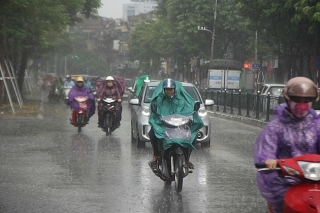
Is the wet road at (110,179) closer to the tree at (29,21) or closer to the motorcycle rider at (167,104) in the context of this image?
the motorcycle rider at (167,104)

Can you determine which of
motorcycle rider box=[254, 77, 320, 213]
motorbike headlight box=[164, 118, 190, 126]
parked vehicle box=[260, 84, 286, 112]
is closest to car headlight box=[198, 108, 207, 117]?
motorbike headlight box=[164, 118, 190, 126]

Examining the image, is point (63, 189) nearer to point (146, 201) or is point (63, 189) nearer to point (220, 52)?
point (146, 201)

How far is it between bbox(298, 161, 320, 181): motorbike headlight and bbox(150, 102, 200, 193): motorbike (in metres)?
5.55

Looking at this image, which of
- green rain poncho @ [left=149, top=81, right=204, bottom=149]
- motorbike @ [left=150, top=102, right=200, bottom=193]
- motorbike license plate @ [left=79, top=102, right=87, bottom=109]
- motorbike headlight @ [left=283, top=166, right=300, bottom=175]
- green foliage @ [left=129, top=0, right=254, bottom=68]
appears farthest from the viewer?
green foliage @ [left=129, top=0, right=254, bottom=68]

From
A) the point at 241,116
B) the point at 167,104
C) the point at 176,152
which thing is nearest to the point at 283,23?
the point at 241,116

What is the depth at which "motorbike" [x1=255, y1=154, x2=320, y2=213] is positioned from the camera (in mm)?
5656

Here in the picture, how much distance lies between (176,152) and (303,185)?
5.65m

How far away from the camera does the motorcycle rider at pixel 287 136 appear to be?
20.5ft

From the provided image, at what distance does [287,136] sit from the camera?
21.2 feet

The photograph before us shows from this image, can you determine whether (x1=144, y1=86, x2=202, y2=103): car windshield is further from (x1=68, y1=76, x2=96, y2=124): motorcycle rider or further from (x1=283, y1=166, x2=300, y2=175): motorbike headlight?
(x1=283, y1=166, x2=300, y2=175): motorbike headlight

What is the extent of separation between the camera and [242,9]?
41.2 m

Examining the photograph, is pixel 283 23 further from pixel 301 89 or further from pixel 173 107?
pixel 301 89

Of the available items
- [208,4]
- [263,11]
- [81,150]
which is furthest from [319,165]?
[208,4]

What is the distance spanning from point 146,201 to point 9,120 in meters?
19.3
